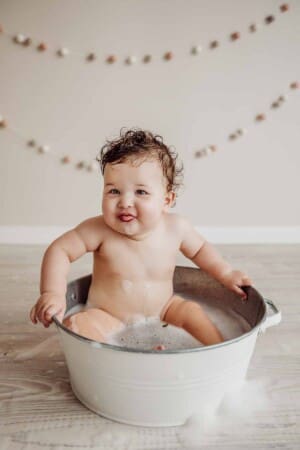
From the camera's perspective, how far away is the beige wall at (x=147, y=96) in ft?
5.58

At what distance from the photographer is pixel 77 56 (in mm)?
1716

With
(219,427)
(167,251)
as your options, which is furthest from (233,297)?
(219,427)

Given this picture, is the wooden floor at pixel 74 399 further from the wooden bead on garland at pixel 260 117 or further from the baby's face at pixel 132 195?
the wooden bead on garland at pixel 260 117

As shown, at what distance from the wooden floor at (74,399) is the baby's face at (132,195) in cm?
32

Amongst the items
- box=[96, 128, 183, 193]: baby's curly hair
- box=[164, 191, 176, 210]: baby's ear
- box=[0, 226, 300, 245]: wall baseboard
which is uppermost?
box=[96, 128, 183, 193]: baby's curly hair

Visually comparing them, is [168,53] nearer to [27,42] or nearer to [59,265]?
[27,42]

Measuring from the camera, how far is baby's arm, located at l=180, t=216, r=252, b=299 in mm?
1001

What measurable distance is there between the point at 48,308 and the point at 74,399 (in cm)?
17

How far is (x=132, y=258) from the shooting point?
38.1 inches

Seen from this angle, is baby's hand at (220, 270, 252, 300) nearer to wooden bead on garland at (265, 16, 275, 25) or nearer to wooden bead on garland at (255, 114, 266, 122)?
wooden bead on garland at (255, 114, 266, 122)

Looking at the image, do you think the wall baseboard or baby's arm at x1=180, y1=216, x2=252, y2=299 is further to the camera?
the wall baseboard

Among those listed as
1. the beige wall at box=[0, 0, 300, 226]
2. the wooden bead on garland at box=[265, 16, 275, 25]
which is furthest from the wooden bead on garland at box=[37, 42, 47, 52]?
the wooden bead on garland at box=[265, 16, 275, 25]

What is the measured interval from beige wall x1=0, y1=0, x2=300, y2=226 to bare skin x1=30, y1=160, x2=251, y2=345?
2.85 feet

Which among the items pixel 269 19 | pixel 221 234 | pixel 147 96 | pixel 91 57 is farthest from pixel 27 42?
pixel 221 234
